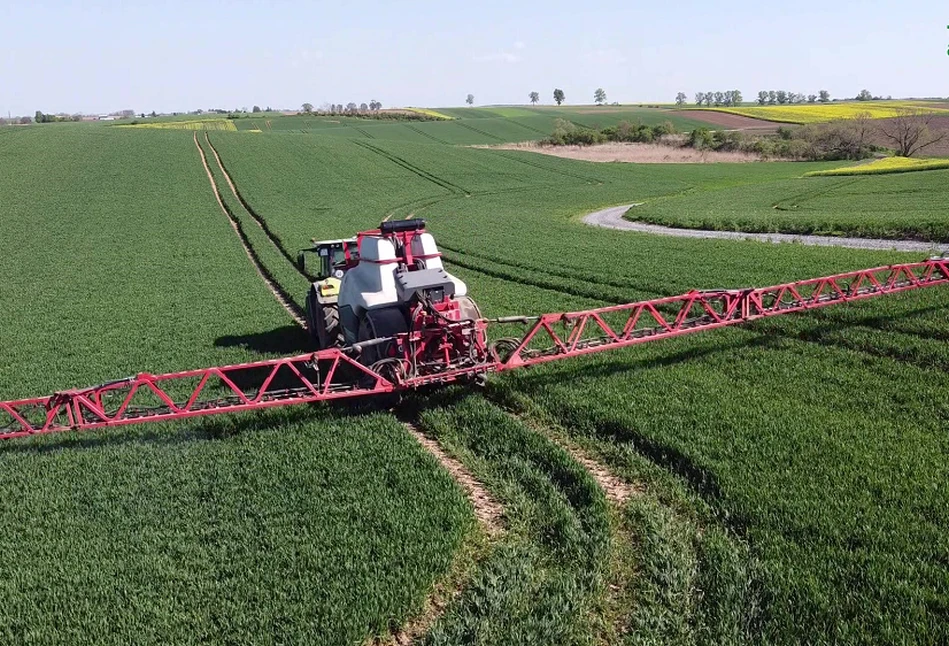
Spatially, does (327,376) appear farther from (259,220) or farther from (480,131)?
(480,131)

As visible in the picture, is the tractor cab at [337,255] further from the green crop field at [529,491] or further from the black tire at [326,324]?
the green crop field at [529,491]

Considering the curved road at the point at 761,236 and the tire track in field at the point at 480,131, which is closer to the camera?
the curved road at the point at 761,236

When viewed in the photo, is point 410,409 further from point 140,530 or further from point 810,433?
point 810,433

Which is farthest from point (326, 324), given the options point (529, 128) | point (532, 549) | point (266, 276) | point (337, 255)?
point (529, 128)

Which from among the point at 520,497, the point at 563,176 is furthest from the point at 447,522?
the point at 563,176

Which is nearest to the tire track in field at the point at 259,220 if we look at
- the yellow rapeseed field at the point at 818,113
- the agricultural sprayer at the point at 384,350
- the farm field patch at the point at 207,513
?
the farm field patch at the point at 207,513

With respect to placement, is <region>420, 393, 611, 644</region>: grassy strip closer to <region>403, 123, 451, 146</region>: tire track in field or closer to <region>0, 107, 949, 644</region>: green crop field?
<region>0, 107, 949, 644</region>: green crop field
